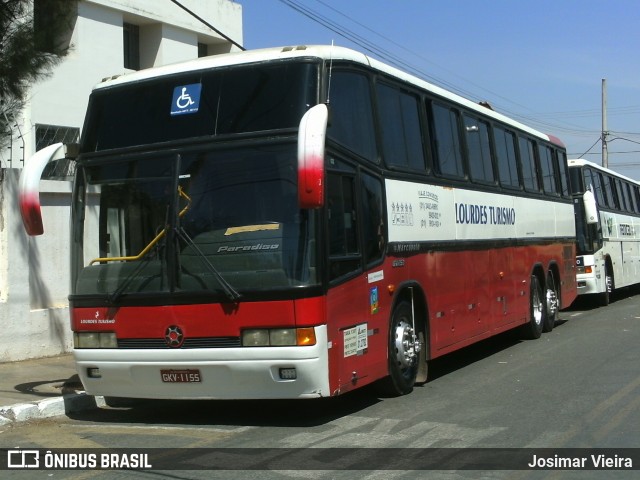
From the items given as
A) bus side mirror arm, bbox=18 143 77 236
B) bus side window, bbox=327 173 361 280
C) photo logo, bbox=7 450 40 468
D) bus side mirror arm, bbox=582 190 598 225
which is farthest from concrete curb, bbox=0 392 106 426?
bus side mirror arm, bbox=582 190 598 225

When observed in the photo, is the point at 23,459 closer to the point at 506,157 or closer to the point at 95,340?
the point at 95,340

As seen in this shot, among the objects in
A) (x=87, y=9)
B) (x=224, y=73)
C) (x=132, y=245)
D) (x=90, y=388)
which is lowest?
(x=90, y=388)

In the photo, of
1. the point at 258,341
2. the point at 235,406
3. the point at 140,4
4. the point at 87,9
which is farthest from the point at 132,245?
the point at 140,4

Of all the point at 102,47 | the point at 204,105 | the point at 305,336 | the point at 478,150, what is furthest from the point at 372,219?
the point at 102,47

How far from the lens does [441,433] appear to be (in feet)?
24.2

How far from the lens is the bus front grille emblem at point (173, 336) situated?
24.7 ft

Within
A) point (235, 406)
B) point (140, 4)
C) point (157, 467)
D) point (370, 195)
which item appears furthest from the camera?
point (140, 4)

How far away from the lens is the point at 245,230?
7.37 m

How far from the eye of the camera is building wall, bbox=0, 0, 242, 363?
11.6 meters

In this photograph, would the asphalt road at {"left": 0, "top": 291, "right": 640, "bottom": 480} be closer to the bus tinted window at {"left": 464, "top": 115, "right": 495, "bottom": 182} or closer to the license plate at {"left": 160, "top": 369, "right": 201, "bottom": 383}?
the license plate at {"left": 160, "top": 369, "right": 201, "bottom": 383}

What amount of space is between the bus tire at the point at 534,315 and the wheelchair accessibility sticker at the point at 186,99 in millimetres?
8054

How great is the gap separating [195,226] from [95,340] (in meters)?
1.50

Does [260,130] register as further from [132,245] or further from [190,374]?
[190,374]

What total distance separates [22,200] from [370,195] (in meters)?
3.28
